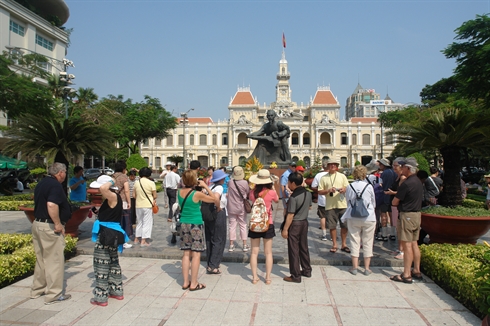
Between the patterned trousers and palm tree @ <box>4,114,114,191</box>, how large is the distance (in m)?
3.85

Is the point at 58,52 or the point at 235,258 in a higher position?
the point at 58,52

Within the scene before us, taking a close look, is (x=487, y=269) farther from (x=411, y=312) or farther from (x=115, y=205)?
(x=115, y=205)

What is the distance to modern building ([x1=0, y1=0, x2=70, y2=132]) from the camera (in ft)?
84.0

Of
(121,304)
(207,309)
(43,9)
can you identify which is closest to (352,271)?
(207,309)

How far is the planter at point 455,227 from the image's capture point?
536cm

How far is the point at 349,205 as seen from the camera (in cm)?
516

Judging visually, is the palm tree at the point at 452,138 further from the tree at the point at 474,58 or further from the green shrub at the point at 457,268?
the tree at the point at 474,58

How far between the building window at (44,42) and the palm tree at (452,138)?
107 ft

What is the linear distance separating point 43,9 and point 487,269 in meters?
40.9

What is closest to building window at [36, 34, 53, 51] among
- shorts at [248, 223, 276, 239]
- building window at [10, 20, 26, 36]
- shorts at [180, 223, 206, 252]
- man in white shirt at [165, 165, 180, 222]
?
building window at [10, 20, 26, 36]

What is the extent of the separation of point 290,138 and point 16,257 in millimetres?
67349

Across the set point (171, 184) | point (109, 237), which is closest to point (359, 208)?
point (109, 237)

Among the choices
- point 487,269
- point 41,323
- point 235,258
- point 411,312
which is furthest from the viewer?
point 235,258

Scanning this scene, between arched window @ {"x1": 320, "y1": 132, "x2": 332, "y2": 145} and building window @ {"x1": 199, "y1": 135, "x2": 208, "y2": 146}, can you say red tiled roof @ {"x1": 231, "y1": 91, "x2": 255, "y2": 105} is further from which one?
arched window @ {"x1": 320, "y1": 132, "x2": 332, "y2": 145}
